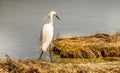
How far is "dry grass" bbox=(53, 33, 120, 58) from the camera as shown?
50.1 feet

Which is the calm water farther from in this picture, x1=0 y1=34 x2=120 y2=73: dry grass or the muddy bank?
the muddy bank

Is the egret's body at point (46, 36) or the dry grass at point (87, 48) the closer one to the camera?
the egret's body at point (46, 36)

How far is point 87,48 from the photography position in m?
15.5

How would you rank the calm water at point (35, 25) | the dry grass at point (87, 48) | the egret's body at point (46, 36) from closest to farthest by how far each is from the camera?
the egret's body at point (46, 36), the dry grass at point (87, 48), the calm water at point (35, 25)

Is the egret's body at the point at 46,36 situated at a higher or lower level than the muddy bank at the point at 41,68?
higher

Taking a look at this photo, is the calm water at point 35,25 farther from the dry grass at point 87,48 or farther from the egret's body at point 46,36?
the egret's body at point 46,36

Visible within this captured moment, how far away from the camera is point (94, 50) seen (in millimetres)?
15555

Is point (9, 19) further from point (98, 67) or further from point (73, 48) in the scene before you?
point (98, 67)

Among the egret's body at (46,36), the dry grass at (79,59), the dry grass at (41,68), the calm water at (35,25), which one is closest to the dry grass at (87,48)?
the dry grass at (79,59)

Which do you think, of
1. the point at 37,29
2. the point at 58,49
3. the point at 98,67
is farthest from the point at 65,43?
the point at 37,29

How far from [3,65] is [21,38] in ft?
27.6

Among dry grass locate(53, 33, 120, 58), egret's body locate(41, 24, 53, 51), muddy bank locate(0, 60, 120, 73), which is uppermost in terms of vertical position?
egret's body locate(41, 24, 53, 51)

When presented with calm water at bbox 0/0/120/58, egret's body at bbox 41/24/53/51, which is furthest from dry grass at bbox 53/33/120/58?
egret's body at bbox 41/24/53/51

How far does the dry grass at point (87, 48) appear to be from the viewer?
15.3 meters
